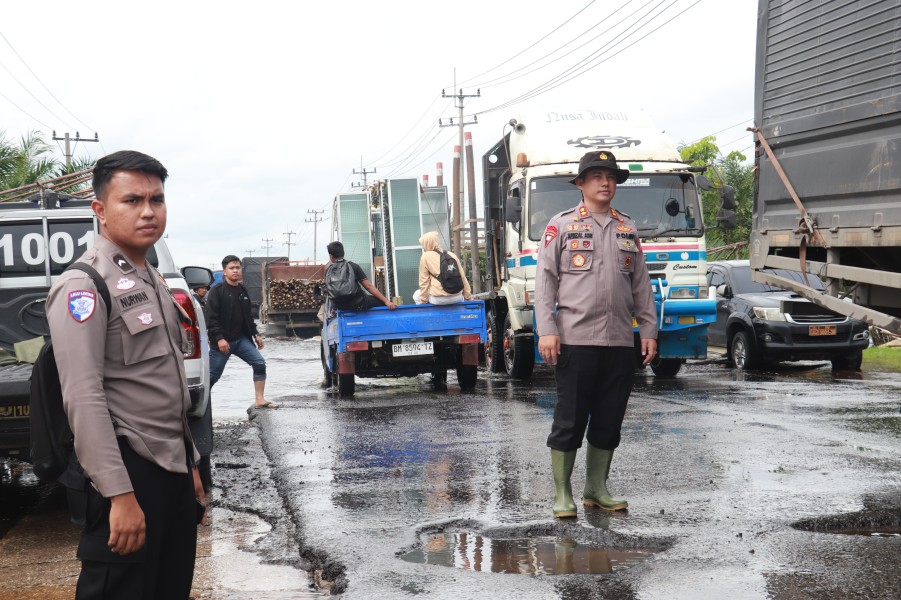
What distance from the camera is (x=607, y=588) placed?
14.3 feet

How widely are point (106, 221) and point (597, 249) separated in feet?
11.0

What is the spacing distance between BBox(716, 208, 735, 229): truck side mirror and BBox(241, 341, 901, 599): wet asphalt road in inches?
121

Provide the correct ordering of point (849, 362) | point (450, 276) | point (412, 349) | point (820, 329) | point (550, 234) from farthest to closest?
point (849, 362) < point (820, 329) < point (450, 276) < point (412, 349) < point (550, 234)

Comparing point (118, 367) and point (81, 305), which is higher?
point (81, 305)

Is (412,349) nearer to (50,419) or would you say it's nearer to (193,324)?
(193,324)

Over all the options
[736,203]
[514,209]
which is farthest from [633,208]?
[736,203]

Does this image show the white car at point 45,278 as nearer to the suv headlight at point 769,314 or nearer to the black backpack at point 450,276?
the black backpack at point 450,276

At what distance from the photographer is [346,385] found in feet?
43.5

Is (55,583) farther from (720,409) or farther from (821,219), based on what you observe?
(720,409)

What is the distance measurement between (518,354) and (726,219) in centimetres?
352

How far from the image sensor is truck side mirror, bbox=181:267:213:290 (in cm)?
802

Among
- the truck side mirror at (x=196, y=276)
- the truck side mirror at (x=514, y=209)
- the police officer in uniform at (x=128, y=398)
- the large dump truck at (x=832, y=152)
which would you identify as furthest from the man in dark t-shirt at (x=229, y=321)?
the police officer in uniform at (x=128, y=398)

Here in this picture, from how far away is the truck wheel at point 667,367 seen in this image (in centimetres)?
1483

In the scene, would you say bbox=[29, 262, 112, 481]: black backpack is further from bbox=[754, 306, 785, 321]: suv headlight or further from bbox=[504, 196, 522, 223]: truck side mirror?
bbox=[754, 306, 785, 321]: suv headlight
